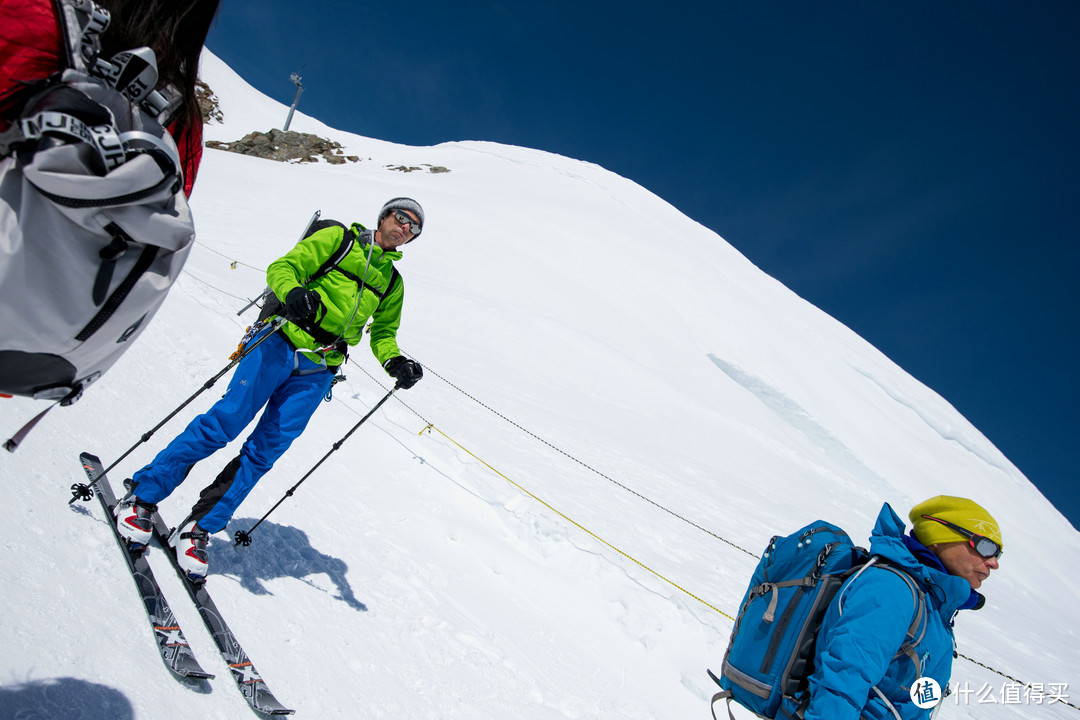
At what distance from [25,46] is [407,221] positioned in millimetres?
2425

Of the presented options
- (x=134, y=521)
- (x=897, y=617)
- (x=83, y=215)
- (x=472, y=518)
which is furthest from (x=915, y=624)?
Result: (x=472, y=518)

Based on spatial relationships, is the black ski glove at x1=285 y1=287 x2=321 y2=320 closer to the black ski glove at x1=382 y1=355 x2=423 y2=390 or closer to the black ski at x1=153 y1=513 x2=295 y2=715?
the black ski glove at x1=382 y1=355 x2=423 y2=390

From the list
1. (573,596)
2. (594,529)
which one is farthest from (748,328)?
(573,596)

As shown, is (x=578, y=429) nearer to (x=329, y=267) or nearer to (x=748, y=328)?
(x=329, y=267)

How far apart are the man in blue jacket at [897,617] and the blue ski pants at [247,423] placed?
275cm

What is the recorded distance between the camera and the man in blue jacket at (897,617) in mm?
1893

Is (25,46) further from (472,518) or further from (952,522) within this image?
(472,518)

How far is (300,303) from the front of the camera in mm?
2809

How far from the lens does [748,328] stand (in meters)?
25.0

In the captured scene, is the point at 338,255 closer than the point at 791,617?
No

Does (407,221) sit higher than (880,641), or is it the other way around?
(407,221)

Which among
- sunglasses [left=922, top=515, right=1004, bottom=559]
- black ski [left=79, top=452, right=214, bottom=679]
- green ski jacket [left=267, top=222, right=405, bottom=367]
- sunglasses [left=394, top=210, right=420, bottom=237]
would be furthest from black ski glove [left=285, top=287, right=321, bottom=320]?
sunglasses [left=922, top=515, right=1004, bottom=559]

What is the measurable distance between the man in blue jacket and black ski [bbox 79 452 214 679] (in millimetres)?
2292

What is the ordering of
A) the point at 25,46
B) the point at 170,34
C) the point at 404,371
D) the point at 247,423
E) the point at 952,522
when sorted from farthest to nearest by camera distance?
the point at 404,371, the point at 247,423, the point at 952,522, the point at 170,34, the point at 25,46
